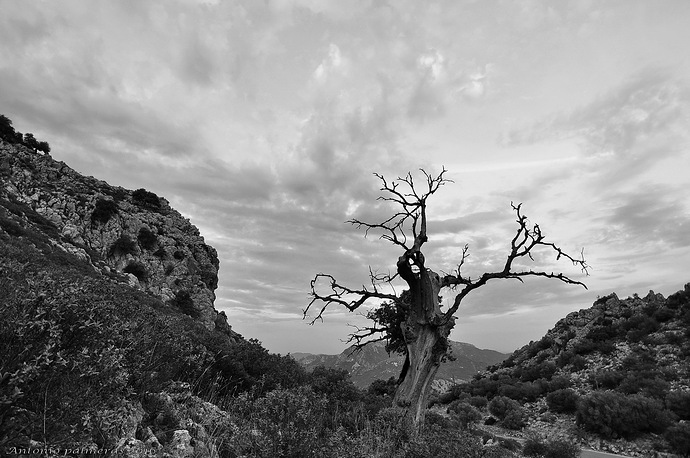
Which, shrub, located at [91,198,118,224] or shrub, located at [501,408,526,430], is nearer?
shrub, located at [501,408,526,430]

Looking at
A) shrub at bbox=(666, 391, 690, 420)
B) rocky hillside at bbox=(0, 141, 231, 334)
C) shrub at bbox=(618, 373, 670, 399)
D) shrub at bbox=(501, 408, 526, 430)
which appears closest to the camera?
shrub at bbox=(666, 391, 690, 420)

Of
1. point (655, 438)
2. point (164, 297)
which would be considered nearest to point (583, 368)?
point (655, 438)

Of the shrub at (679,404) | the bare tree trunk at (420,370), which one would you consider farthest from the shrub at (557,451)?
the shrub at (679,404)

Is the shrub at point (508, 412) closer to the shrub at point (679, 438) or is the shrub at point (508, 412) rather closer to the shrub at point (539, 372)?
the shrub at point (679, 438)

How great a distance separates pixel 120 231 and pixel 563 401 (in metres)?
52.3

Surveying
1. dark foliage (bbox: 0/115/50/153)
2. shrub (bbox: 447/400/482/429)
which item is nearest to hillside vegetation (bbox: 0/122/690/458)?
shrub (bbox: 447/400/482/429)

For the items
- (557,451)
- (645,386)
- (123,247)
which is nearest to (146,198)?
(123,247)

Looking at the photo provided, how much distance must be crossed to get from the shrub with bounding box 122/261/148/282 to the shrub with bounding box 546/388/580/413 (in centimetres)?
4511

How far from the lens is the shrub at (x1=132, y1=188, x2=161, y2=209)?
64.3 meters

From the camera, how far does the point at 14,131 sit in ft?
198

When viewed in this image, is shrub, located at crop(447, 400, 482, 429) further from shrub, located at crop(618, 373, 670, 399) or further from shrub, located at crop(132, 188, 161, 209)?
shrub, located at crop(132, 188, 161, 209)

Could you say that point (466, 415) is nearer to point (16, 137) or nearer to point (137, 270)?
point (137, 270)

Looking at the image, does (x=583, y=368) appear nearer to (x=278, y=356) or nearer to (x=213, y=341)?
(x=278, y=356)

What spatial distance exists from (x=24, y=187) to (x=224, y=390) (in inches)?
1900
